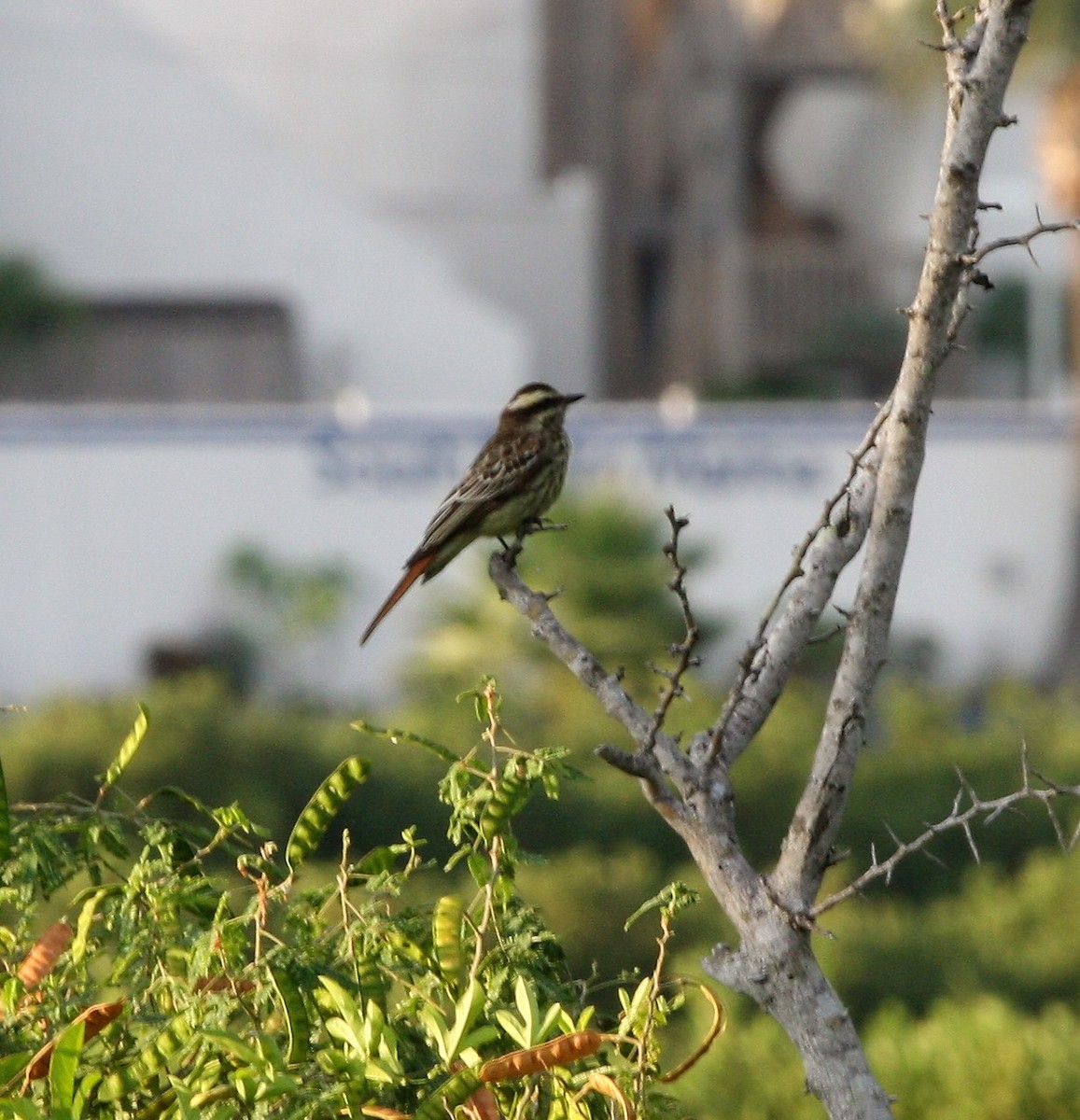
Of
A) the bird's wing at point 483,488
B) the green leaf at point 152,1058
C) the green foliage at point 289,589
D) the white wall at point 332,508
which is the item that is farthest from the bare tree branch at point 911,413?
the green foliage at point 289,589

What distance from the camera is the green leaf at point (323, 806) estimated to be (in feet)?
8.07

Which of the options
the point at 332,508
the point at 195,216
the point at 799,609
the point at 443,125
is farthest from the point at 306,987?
the point at 443,125

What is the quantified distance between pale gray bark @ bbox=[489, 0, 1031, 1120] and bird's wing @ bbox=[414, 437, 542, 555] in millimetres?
2565

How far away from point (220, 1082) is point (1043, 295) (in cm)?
2013

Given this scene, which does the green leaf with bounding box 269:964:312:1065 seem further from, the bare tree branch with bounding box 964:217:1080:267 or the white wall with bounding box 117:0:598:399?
the white wall with bounding box 117:0:598:399

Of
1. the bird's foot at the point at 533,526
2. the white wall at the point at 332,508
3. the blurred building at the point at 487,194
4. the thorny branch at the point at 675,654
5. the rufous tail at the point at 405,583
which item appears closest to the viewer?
the thorny branch at the point at 675,654

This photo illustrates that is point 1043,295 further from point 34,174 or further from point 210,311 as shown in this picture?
point 34,174

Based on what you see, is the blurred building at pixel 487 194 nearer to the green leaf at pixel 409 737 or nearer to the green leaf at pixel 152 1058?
the green leaf at pixel 409 737

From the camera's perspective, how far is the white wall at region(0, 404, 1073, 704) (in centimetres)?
1827

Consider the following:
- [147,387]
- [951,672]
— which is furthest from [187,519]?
[951,672]

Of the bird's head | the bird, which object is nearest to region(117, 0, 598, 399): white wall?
the bird's head

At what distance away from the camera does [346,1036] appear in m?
2.16

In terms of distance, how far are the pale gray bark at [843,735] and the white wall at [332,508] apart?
15247mm

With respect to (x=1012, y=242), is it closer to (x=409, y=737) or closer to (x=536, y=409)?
(x=409, y=737)
